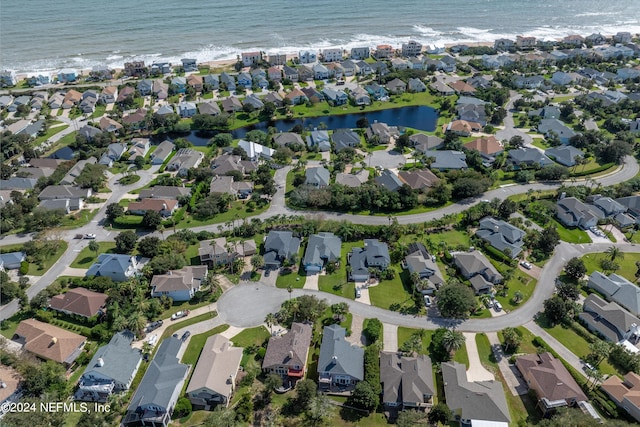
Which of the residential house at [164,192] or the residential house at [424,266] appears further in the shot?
the residential house at [164,192]

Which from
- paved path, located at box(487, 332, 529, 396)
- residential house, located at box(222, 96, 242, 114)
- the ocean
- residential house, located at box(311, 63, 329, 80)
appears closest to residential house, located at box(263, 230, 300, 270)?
paved path, located at box(487, 332, 529, 396)

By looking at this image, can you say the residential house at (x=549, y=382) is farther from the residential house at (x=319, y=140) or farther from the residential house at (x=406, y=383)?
the residential house at (x=319, y=140)

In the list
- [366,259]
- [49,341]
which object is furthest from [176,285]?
[366,259]

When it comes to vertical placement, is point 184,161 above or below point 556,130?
below

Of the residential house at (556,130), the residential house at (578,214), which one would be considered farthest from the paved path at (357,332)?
the residential house at (556,130)

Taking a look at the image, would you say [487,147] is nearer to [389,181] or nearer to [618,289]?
[389,181]

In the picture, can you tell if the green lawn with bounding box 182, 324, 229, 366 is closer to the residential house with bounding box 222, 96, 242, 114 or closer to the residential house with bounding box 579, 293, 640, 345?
the residential house with bounding box 579, 293, 640, 345

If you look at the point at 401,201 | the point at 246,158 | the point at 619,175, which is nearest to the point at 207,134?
the point at 246,158

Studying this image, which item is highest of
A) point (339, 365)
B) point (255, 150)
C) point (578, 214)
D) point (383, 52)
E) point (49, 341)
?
point (383, 52)
